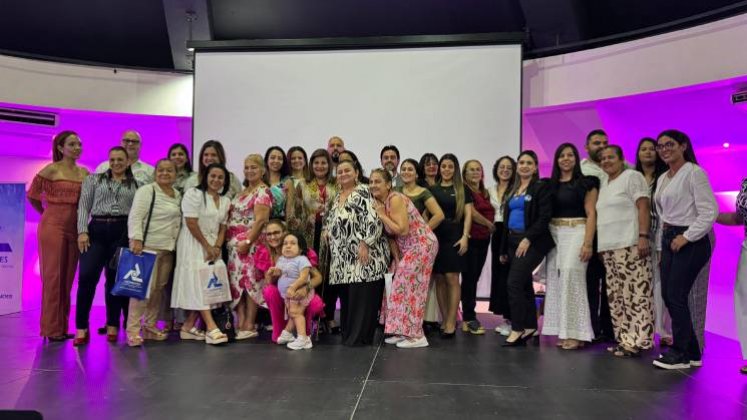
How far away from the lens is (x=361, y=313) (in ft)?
12.2

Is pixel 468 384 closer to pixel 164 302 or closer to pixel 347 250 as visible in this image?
pixel 347 250

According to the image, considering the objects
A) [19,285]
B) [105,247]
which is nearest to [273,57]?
[105,247]

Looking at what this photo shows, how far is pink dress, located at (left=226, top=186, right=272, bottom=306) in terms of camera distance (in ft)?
12.6

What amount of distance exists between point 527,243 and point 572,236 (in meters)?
0.32

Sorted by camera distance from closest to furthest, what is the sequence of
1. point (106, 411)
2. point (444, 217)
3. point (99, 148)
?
point (106, 411)
point (444, 217)
point (99, 148)

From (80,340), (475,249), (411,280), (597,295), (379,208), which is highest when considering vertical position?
(379,208)

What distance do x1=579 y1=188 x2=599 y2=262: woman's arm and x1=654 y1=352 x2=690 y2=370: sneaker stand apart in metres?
0.78

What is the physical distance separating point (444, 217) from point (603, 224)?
117cm

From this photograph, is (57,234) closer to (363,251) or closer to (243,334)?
(243,334)

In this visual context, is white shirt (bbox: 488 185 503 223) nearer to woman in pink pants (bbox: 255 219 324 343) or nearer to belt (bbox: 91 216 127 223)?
woman in pink pants (bbox: 255 219 324 343)

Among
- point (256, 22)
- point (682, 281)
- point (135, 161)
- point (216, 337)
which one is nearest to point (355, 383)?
point (216, 337)

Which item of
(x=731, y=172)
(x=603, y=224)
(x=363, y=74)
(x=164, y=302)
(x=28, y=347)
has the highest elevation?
(x=363, y=74)

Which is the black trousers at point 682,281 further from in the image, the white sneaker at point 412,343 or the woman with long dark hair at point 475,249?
the white sneaker at point 412,343

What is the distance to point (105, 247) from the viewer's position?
3.77m
